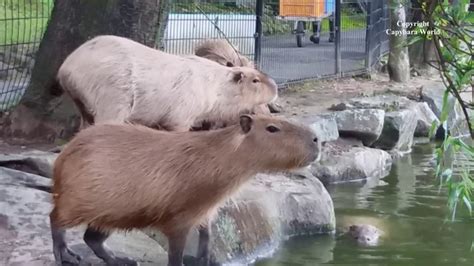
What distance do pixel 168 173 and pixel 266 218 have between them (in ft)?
6.30

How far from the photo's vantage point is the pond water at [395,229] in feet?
18.1

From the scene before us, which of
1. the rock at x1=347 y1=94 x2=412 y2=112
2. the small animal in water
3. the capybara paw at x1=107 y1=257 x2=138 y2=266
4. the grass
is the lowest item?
the small animal in water

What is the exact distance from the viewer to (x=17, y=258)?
3.97 metres

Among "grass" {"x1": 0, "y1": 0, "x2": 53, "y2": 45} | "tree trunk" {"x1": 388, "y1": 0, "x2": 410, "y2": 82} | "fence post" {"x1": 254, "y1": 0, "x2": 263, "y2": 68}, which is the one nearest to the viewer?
"grass" {"x1": 0, "y1": 0, "x2": 53, "y2": 45}

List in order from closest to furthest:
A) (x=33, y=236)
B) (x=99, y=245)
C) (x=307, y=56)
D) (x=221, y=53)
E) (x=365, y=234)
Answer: (x=99, y=245) < (x=33, y=236) < (x=365, y=234) < (x=221, y=53) < (x=307, y=56)

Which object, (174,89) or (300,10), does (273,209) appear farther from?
(300,10)

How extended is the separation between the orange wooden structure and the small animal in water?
601cm

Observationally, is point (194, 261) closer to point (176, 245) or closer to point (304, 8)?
point (176, 245)

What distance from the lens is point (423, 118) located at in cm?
986

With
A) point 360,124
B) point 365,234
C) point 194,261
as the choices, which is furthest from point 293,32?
point 194,261

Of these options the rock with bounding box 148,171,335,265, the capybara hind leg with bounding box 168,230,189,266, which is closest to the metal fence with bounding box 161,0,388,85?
the rock with bounding box 148,171,335,265

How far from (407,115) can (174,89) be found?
4660mm

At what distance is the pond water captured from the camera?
5.50 m

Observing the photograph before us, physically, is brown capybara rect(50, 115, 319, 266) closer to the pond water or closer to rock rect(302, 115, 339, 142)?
the pond water
